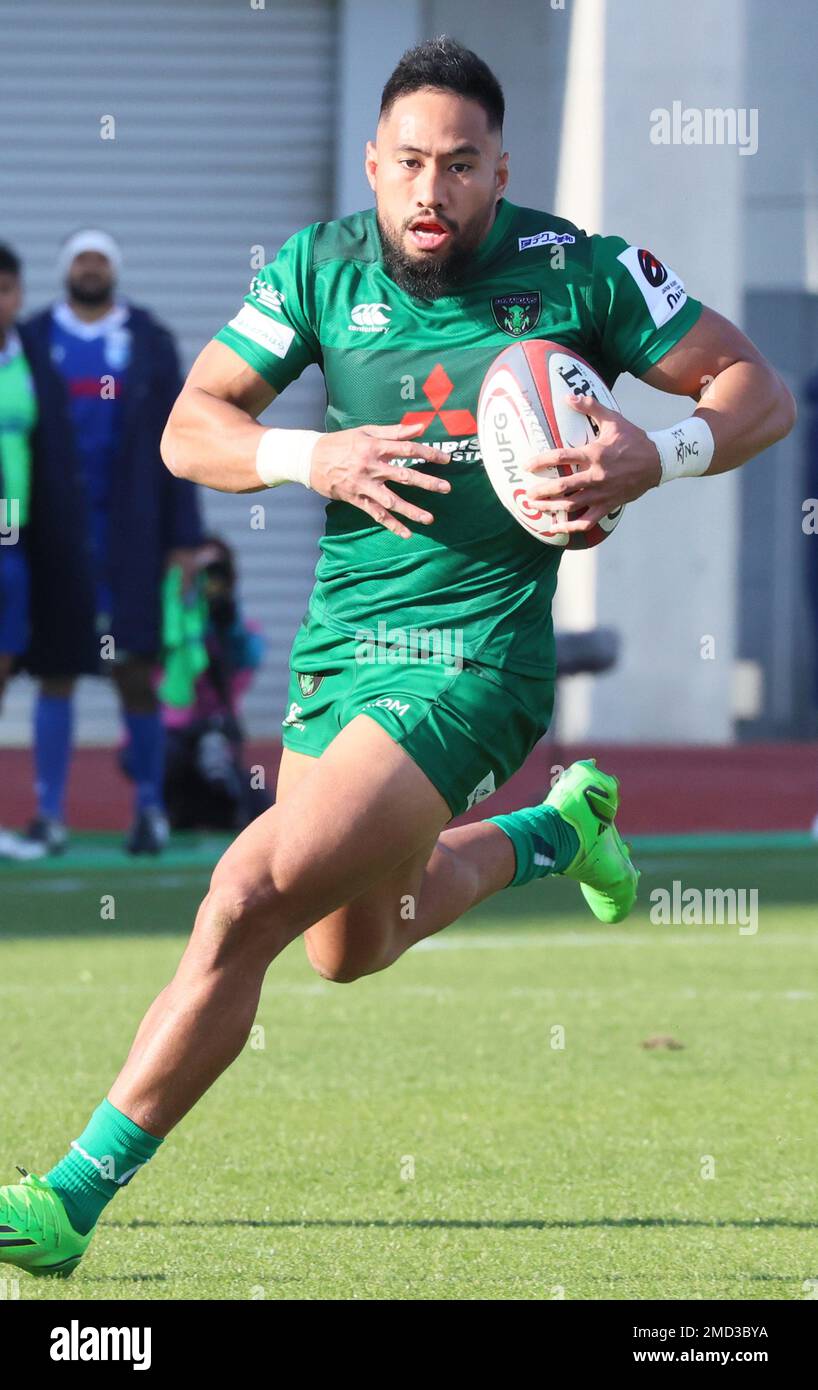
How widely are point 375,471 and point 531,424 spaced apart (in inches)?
14.7

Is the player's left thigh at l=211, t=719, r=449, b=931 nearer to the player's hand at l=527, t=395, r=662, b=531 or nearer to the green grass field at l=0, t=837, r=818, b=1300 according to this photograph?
the player's hand at l=527, t=395, r=662, b=531

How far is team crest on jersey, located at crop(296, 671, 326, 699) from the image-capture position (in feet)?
15.0

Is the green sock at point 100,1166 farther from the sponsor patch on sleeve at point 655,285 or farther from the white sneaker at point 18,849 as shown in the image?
the white sneaker at point 18,849

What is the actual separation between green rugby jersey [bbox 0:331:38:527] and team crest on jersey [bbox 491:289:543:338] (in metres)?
6.34

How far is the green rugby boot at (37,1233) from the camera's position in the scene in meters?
3.90

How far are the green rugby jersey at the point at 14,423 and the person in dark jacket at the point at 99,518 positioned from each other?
0.05 meters

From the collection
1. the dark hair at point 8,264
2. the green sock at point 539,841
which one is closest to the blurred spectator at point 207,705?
the dark hair at point 8,264

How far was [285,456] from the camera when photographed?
427 cm

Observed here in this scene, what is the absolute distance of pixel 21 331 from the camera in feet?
35.1

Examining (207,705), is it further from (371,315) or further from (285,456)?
(285,456)

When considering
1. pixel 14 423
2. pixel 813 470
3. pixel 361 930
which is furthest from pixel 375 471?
A: pixel 813 470

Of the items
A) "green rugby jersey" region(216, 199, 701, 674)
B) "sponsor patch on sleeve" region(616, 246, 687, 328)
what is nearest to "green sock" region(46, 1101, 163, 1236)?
"green rugby jersey" region(216, 199, 701, 674)

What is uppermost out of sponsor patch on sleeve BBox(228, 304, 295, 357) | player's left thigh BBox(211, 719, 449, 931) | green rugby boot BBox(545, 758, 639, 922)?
sponsor patch on sleeve BBox(228, 304, 295, 357)

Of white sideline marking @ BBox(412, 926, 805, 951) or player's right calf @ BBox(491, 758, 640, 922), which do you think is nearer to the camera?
player's right calf @ BBox(491, 758, 640, 922)
